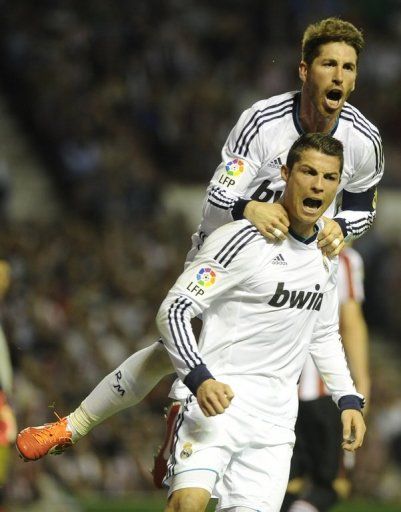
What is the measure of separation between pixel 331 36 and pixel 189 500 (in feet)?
7.05

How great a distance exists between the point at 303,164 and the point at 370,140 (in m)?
0.79

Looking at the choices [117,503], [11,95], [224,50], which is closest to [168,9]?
[224,50]

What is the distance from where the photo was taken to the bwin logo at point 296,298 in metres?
6.08

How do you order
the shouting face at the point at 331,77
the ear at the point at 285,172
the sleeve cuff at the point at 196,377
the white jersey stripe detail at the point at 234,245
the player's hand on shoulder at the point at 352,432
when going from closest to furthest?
1. the sleeve cuff at the point at 196,377
2. the white jersey stripe detail at the point at 234,245
3. the ear at the point at 285,172
4. the player's hand on shoulder at the point at 352,432
5. the shouting face at the point at 331,77

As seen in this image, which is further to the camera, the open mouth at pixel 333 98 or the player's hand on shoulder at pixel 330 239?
the open mouth at pixel 333 98

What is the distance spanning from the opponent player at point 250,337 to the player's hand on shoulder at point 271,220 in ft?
0.11

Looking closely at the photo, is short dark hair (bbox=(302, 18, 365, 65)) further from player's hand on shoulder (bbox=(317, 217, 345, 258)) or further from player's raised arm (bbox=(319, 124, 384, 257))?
player's hand on shoulder (bbox=(317, 217, 345, 258))

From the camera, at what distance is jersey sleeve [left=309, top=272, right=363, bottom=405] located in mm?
6395

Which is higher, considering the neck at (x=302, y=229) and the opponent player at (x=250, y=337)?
the neck at (x=302, y=229)

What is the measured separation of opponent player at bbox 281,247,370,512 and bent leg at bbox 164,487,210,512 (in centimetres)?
238

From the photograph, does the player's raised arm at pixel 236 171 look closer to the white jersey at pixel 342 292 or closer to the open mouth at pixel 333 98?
the open mouth at pixel 333 98

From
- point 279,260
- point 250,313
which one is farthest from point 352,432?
point 279,260

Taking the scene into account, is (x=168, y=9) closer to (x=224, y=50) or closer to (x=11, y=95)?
(x=224, y=50)

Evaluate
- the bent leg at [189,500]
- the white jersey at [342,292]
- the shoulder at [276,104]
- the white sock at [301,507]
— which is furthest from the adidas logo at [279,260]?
the white sock at [301,507]
